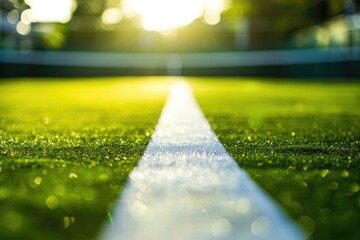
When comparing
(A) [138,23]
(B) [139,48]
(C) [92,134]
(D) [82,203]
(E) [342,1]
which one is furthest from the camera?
(A) [138,23]

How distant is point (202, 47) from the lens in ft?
109

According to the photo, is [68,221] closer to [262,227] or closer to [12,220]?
[12,220]

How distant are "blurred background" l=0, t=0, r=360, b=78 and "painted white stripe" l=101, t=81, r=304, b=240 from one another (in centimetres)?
1572

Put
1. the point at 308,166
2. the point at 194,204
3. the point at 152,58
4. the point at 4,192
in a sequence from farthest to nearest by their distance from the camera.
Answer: the point at 152,58, the point at 308,166, the point at 4,192, the point at 194,204

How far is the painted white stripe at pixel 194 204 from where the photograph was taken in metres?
1.31

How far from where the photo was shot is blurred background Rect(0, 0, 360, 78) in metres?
21.3

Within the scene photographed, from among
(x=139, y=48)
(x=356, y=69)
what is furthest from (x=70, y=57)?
(x=356, y=69)

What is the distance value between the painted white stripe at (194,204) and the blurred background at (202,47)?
51.6ft

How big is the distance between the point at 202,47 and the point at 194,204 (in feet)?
105

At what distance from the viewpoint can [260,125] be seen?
13.9 ft

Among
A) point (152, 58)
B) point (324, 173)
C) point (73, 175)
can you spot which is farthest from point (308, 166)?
point (152, 58)

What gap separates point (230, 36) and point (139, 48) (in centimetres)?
630

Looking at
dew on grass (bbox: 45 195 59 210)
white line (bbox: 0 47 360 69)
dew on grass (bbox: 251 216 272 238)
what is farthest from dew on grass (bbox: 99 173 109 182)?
white line (bbox: 0 47 360 69)

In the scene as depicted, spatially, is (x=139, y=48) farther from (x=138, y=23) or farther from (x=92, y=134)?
(x=92, y=134)
